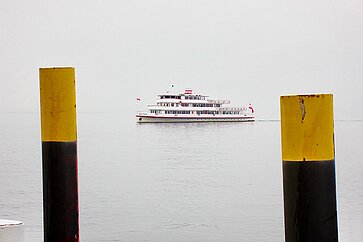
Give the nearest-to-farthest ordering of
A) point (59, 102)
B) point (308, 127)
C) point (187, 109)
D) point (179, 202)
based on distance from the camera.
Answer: point (308, 127)
point (59, 102)
point (179, 202)
point (187, 109)

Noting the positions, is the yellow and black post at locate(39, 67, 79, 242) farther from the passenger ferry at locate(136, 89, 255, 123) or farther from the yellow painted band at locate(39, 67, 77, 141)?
the passenger ferry at locate(136, 89, 255, 123)

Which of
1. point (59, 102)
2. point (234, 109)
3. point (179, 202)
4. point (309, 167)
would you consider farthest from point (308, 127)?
point (234, 109)

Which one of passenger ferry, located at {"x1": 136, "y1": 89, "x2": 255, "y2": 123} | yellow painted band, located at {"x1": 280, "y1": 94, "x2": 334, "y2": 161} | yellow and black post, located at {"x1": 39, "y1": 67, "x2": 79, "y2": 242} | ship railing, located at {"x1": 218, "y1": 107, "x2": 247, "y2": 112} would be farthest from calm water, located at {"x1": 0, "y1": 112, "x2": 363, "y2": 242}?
ship railing, located at {"x1": 218, "y1": 107, "x2": 247, "y2": 112}

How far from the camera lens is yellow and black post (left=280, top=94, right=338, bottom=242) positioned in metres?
2.38

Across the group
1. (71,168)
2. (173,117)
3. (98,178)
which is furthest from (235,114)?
(71,168)

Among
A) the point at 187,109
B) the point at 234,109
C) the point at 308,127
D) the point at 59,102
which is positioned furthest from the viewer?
the point at 234,109

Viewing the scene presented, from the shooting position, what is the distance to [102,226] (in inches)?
410

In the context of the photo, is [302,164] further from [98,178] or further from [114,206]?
[98,178]

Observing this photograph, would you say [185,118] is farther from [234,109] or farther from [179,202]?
[179,202]

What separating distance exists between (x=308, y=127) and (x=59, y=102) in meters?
1.03

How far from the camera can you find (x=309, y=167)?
7.88 ft

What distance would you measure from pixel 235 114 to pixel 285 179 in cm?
6985

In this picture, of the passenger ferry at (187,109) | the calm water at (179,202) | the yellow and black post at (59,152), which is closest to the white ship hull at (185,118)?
the passenger ferry at (187,109)

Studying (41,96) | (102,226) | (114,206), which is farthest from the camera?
(114,206)
